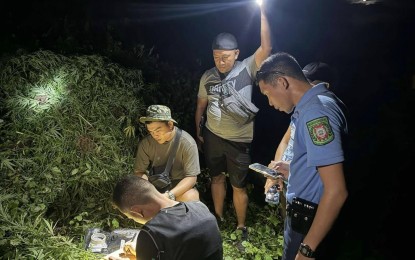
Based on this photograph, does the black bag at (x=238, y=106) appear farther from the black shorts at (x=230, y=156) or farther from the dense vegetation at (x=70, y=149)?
the dense vegetation at (x=70, y=149)

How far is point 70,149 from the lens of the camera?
4816 mm

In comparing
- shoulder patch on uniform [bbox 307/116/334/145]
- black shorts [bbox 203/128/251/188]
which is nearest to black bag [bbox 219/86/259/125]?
black shorts [bbox 203/128/251/188]

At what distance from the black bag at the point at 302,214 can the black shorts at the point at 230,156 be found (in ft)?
7.17

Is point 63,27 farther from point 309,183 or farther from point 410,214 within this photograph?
point 410,214

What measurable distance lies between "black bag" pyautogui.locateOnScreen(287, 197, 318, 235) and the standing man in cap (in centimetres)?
219

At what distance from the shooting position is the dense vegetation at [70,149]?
14.0 feet

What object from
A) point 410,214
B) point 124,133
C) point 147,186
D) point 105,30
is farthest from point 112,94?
point 410,214

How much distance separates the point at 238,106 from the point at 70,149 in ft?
7.88

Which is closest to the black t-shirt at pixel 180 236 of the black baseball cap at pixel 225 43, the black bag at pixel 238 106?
the black bag at pixel 238 106

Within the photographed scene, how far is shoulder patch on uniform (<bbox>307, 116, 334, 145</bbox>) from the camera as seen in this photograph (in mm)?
2035

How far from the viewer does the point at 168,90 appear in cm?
656

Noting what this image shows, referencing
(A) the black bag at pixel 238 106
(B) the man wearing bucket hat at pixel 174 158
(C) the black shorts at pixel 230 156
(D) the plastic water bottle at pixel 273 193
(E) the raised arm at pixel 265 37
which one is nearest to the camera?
(D) the plastic water bottle at pixel 273 193

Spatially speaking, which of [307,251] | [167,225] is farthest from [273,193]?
[167,225]

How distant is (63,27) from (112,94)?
2.96 m
